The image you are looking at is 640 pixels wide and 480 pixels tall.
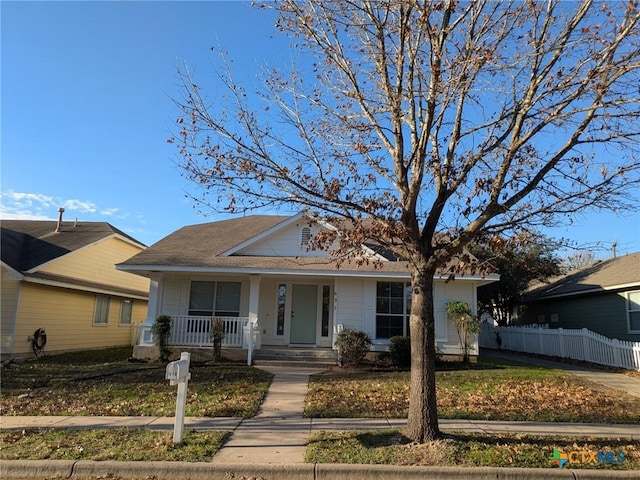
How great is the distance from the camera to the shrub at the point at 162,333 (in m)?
14.2

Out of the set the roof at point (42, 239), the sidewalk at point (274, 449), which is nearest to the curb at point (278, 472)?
the sidewalk at point (274, 449)

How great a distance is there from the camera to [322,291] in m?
16.2

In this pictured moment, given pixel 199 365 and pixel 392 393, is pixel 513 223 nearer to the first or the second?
pixel 392 393

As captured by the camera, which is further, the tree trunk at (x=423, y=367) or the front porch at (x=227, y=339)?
the front porch at (x=227, y=339)

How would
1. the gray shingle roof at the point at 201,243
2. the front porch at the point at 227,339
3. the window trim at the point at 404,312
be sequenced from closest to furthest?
the front porch at the point at 227,339 → the gray shingle roof at the point at 201,243 → the window trim at the point at 404,312

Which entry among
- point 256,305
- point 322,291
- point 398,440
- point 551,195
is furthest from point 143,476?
point 322,291

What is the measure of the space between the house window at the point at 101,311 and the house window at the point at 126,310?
4.57ft

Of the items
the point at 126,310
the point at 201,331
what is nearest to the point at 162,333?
the point at 201,331

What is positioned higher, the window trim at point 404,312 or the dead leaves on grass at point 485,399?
the window trim at point 404,312

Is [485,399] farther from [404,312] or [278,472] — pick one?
[404,312]

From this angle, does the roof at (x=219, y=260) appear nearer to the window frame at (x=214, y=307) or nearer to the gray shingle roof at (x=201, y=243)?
the gray shingle roof at (x=201, y=243)

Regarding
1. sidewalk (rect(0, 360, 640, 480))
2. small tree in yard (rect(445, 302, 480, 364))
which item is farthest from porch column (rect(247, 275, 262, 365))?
small tree in yard (rect(445, 302, 480, 364))

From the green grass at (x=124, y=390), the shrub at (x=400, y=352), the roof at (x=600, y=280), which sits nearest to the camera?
the green grass at (x=124, y=390)

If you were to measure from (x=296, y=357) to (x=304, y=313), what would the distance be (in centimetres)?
186
